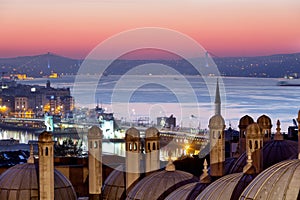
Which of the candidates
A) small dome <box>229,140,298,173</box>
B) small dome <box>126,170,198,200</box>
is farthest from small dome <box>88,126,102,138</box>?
small dome <box>229,140,298,173</box>

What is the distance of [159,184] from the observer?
17578 mm

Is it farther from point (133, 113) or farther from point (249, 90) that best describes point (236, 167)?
point (249, 90)

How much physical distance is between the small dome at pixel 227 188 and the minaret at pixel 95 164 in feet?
16.1

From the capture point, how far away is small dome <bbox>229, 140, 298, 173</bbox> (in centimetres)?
1773

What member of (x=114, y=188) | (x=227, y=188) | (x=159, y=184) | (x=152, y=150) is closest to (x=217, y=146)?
(x=159, y=184)

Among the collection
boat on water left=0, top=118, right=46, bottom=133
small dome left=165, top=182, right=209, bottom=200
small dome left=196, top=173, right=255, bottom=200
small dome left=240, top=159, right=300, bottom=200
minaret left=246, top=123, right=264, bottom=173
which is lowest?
boat on water left=0, top=118, right=46, bottom=133

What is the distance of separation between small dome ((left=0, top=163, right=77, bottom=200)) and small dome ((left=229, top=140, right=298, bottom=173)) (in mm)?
3303

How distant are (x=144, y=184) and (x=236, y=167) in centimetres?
161

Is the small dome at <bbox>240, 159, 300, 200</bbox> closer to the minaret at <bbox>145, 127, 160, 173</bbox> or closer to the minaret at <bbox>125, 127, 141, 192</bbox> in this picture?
the minaret at <bbox>125, 127, 141, 192</bbox>

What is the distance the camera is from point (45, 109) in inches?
5241

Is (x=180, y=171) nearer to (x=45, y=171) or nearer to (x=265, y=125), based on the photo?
(x=45, y=171)

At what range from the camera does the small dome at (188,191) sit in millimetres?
15641

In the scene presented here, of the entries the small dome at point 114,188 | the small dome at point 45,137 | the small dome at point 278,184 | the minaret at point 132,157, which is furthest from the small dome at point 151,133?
the small dome at point 278,184

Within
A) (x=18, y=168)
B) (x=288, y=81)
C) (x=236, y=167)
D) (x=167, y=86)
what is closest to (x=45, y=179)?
(x=18, y=168)
